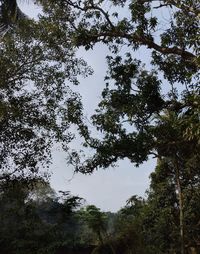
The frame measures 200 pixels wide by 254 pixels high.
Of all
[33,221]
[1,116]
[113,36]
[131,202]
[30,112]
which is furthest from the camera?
[131,202]

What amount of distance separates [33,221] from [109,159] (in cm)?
511

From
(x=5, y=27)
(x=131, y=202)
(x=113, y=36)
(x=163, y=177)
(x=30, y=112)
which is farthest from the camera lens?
(x=131, y=202)

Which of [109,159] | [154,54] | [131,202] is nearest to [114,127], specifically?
[109,159]

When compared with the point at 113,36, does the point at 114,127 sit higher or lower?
lower

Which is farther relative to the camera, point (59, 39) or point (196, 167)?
point (196, 167)

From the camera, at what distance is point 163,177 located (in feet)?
66.0

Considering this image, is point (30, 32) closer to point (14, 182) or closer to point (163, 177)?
point (14, 182)

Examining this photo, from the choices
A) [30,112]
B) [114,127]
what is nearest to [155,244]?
[114,127]

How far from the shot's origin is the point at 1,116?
13102 millimetres

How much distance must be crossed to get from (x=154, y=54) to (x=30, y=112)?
3.98 metres

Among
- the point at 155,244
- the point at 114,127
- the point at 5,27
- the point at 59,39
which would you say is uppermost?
the point at 5,27

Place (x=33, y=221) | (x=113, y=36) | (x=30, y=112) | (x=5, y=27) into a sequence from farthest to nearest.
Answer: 1. (x=33, y=221)
2. (x=5, y=27)
3. (x=30, y=112)
4. (x=113, y=36)

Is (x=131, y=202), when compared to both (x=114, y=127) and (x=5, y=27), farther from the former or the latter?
(x=5, y=27)

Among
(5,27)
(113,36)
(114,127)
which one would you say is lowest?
(114,127)
